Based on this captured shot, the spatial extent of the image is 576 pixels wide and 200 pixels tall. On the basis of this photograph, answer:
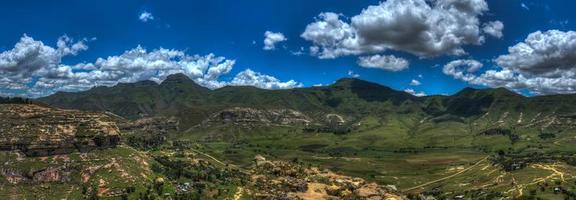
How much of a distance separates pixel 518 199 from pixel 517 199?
0.19 m

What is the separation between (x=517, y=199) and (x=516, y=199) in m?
0.69

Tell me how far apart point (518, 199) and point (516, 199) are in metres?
0.88

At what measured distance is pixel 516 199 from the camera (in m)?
49.2

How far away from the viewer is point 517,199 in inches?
1911

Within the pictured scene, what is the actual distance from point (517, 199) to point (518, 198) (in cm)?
23

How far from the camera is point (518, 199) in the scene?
48.3 m

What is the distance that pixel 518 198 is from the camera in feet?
159

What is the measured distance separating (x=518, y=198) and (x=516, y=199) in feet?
2.94

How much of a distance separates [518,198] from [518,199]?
0.09 m
